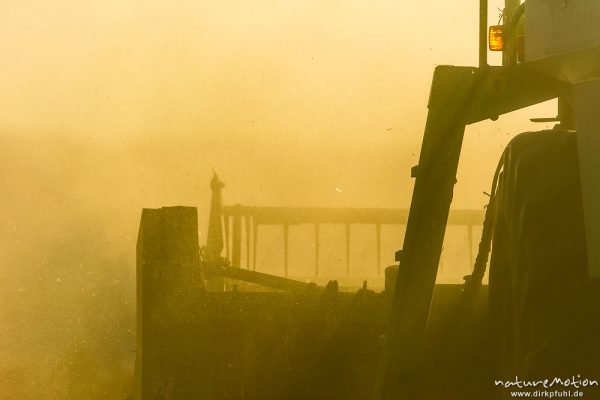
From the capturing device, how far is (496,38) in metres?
4.48

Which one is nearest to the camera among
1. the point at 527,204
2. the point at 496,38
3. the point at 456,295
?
the point at 527,204

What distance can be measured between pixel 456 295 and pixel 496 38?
129cm

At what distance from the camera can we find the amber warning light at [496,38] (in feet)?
14.7

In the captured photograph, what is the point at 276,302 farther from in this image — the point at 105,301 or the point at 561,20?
the point at 105,301

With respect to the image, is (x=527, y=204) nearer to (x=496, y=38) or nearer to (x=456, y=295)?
(x=496, y=38)

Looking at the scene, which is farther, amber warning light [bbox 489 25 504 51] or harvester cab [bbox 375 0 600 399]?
amber warning light [bbox 489 25 504 51]

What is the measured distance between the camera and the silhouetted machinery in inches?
140

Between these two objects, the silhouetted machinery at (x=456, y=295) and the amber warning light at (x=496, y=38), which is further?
the amber warning light at (x=496, y=38)

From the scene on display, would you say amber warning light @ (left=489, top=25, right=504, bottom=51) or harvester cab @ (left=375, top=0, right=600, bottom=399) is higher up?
amber warning light @ (left=489, top=25, right=504, bottom=51)

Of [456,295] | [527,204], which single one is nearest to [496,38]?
[527,204]

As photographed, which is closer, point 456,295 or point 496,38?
point 496,38

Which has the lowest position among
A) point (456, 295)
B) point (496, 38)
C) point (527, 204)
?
point (456, 295)

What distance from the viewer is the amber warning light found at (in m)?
4.47

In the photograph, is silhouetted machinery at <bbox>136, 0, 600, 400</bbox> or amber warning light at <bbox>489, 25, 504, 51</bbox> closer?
silhouetted machinery at <bbox>136, 0, 600, 400</bbox>
